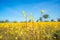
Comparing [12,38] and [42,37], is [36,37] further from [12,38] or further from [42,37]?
[12,38]

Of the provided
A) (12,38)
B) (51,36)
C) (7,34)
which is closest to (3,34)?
(7,34)

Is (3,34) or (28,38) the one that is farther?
(3,34)

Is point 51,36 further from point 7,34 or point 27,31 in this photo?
point 7,34

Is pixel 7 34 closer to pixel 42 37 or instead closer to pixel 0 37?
pixel 0 37

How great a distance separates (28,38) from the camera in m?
4.76

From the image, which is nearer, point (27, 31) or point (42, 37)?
point (42, 37)

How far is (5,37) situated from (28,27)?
0.78m

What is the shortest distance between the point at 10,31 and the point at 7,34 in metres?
0.18

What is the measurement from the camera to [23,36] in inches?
189

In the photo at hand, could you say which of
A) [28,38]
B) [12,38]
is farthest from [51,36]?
[12,38]

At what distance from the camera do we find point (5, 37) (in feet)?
16.0

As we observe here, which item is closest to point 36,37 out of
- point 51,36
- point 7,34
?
point 51,36

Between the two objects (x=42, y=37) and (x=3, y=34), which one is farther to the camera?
(x=3, y=34)

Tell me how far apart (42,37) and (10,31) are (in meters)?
0.94
